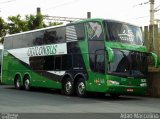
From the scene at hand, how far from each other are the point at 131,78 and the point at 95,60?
199cm

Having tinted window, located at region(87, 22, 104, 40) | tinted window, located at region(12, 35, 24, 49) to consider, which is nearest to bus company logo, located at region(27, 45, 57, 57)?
tinted window, located at region(12, 35, 24, 49)

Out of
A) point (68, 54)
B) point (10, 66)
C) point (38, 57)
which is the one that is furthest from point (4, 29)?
point (68, 54)

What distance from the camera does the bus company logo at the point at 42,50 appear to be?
995 inches

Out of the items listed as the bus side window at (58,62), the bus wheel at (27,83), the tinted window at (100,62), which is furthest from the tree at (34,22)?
the tinted window at (100,62)

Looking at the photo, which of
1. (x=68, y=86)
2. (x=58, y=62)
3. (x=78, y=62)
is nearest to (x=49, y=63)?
(x=58, y=62)

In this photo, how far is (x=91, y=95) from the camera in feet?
79.5

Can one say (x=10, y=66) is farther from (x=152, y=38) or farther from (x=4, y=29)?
(x=4, y=29)

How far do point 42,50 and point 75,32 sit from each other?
3.95m

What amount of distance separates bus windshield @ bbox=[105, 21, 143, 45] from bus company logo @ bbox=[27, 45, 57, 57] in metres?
4.62

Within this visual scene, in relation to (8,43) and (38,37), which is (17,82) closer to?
(8,43)

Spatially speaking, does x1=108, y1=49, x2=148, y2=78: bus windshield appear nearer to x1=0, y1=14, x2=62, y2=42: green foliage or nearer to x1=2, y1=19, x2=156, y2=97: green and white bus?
x1=2, y1=19, x2=156, y2=97: green and white bus

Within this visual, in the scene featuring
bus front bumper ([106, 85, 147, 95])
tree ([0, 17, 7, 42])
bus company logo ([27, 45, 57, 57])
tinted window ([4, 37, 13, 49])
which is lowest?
bus front bumper ([106, 85, 147, 95])

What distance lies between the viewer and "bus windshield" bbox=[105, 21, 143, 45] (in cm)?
2148

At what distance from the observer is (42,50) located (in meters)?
26.5
